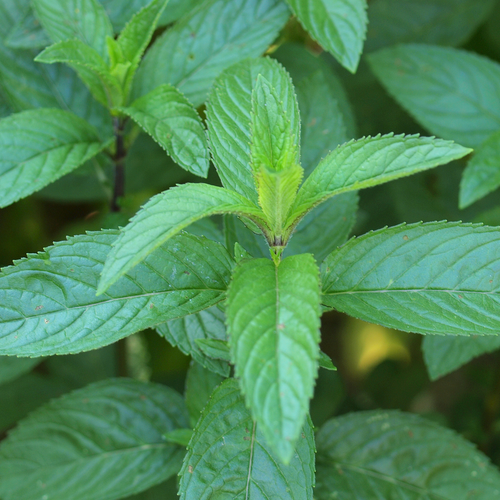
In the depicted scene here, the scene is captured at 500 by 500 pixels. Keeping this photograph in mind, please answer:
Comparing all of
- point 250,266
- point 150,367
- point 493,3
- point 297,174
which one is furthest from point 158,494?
point 493,3

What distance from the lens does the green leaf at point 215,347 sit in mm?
1015

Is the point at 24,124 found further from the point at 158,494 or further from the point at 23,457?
the point at 158,494

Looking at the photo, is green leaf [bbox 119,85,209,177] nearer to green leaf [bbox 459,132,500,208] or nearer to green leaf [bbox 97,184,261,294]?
green leaf [bbox 97,184,261,294]

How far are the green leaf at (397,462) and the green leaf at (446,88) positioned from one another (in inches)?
33.5

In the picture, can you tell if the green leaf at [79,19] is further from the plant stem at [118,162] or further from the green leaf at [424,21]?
the green leaf at [424,21]

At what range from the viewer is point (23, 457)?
4.27ft

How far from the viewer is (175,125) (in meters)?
1.10

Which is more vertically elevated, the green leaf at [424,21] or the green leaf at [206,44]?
the green leaf at [424,21]

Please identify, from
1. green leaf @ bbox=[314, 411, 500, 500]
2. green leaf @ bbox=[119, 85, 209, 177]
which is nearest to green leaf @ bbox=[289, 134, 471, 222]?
green leaf @ bbox=[119, 85, 209, 177]

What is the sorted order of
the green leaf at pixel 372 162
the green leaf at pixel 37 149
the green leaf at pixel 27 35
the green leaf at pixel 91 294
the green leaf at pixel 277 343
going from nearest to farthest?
the green leaf at pixel 277 343
the green leaf at pixel 372 162
the green leaf at pixel 91 294
the green leaf at pixel 37 149
the green leaf at pixel 27 35

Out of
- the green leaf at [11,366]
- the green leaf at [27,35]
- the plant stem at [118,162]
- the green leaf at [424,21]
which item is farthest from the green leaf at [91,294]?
the green leaf at [424,21]

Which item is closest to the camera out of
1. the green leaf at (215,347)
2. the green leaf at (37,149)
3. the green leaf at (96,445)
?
the green leaf at (215,347)

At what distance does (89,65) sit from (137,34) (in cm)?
16

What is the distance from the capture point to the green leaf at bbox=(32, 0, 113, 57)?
1.25 meters
